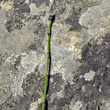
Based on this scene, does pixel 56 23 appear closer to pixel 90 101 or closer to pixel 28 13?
pixel 28 13

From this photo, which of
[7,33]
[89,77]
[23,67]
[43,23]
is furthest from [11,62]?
[89,77]

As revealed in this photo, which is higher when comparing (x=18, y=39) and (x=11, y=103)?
(x=18, y=39)

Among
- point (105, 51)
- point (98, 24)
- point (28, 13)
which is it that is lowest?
point (105, 51)

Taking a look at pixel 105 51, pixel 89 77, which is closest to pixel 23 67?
pixel 89 77

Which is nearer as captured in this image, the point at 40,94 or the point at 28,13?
the point at 40,94

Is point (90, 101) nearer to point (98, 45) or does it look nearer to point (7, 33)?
point (98, 45)

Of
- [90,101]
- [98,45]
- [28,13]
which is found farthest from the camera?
[28,13]

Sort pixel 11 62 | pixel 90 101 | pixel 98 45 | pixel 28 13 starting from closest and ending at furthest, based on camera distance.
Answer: pixel 90 101 → pixel 98 45 → pixel 11 62 → pixel 28 13
